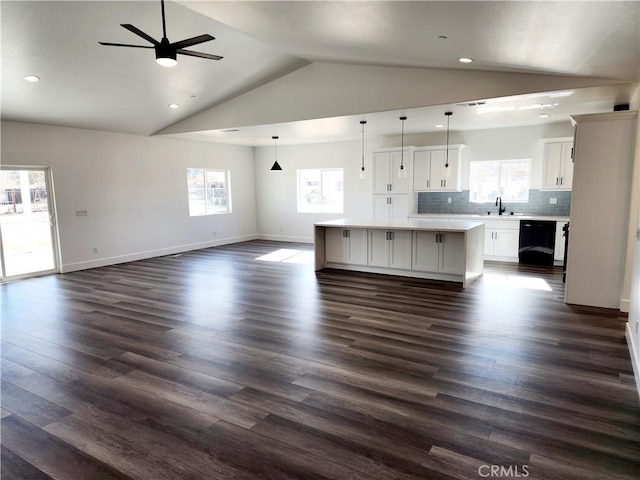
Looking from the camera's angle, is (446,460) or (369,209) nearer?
(446,460)

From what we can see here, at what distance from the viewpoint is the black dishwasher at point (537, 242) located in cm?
712

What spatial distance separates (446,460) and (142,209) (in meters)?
8.10

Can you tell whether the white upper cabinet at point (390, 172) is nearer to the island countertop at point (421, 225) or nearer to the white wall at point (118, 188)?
the island countertop at point (421, 225)

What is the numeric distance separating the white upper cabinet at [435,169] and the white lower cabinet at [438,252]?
2462 millimetres

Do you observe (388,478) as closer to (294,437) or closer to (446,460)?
(446,460)

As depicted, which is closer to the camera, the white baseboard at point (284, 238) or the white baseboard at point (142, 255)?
the white baseboard at point (142, 255)

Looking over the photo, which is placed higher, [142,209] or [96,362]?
[142,209]

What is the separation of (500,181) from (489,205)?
0.53 metres

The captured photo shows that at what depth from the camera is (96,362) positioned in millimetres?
3451

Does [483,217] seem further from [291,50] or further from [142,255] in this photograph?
[142,255]

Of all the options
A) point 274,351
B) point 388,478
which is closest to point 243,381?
point 274,351

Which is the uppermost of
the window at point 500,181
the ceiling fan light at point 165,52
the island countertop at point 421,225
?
the ceiling fan light at point 165,52

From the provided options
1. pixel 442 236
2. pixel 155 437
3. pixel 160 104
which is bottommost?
pixel 155 437

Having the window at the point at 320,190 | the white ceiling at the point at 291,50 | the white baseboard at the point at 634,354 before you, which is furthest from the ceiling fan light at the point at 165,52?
the window at the point at 320,190
